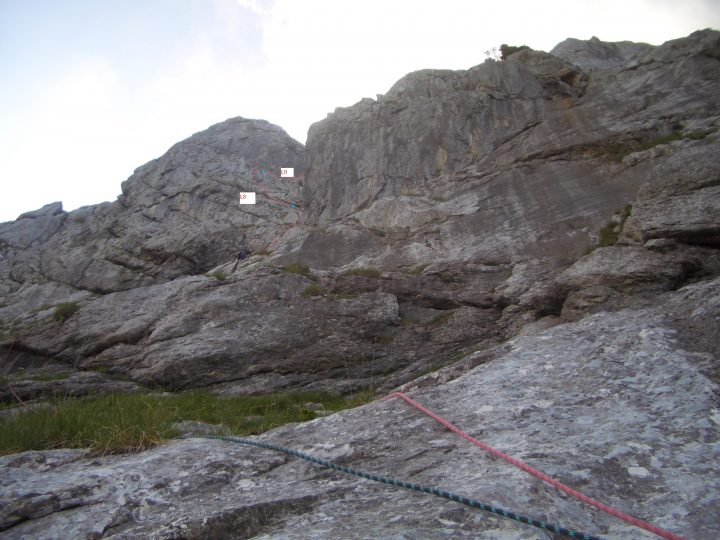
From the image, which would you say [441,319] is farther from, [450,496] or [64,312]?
[64,312]

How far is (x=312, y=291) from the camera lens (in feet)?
44.2

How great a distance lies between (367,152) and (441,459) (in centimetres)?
2363

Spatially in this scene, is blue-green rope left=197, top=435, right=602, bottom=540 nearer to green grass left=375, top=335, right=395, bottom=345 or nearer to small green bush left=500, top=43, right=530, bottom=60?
green grass left=375, top=335, right=395, bottom=345

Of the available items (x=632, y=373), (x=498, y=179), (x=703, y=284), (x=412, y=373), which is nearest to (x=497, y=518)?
(x=632, y=373)

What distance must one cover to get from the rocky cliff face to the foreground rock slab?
30 mm

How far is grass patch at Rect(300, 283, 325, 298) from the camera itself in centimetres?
1335

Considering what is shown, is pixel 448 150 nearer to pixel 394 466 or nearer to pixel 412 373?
pixel 412 373

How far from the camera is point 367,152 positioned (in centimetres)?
2650

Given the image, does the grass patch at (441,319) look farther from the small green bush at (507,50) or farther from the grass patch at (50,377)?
the small green bush at (507,50)

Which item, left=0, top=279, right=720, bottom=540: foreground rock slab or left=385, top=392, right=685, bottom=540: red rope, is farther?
left=0, top=279, right=720, bottom=540: foreground rock slab

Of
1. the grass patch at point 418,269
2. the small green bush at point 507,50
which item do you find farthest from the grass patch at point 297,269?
the small green bush at point 507,50

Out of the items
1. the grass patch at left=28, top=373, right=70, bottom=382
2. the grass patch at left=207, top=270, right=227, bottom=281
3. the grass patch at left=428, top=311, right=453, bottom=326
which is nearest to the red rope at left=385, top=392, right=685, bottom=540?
the grass patch at left=428, top=311, right=453, bottom=326

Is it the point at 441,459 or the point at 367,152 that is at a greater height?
the point at 367,152

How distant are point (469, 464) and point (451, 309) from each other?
8.27 metres
